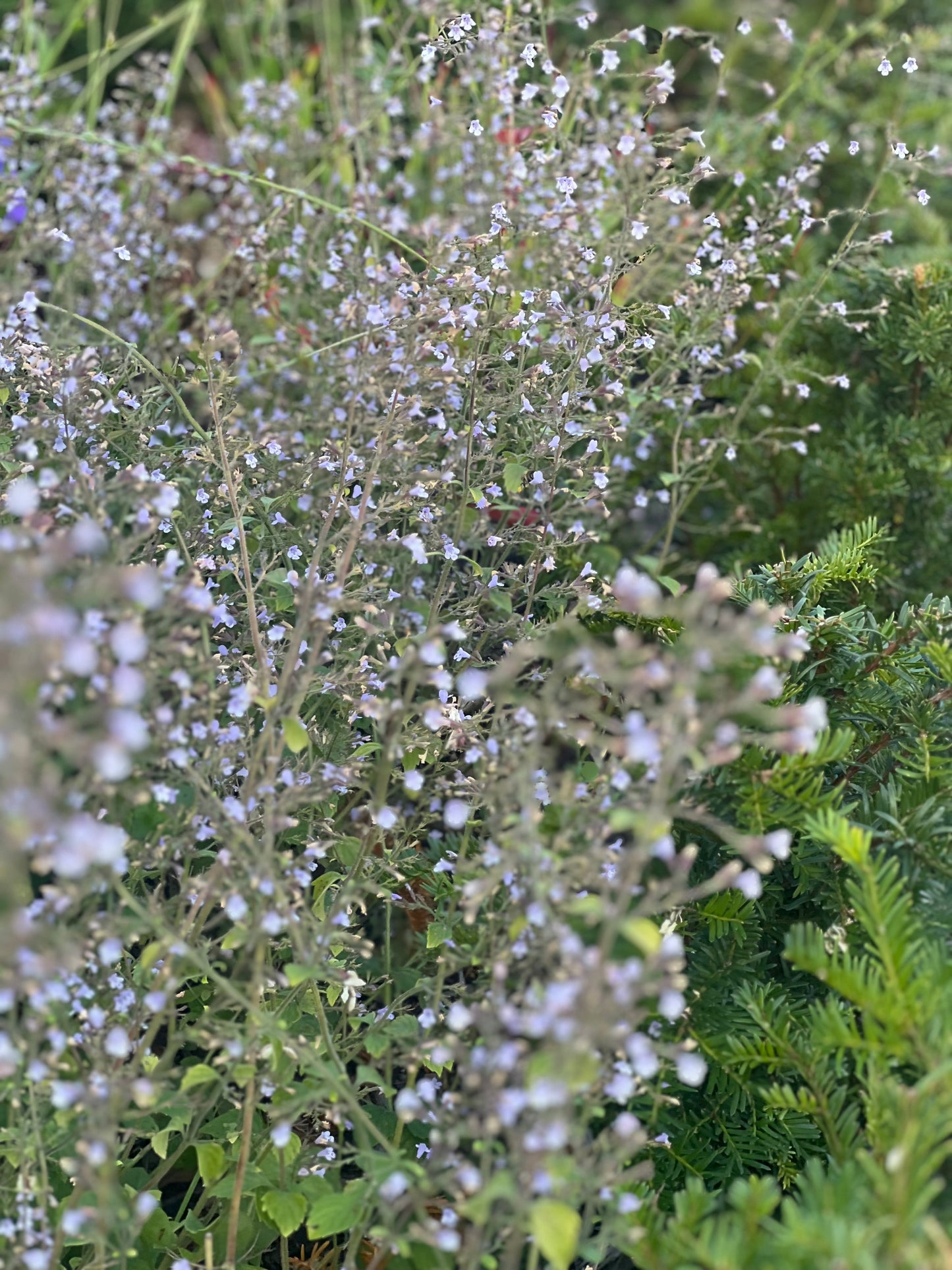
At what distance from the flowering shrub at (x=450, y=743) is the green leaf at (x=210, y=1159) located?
0.09 feet

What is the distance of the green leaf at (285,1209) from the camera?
123 cm

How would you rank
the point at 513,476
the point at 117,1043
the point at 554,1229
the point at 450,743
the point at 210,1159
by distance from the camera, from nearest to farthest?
the point at 554,1229, the point at 117,1043, the point at 210,1159, the point at 450,743, the point at 513,476

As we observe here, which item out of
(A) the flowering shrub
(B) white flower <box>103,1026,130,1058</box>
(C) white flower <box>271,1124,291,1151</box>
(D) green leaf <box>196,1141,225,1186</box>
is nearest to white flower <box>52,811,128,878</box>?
(A) the flowering shrub

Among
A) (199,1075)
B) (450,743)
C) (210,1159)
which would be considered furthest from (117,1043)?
(450,743)

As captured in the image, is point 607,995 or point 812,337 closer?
point 607,995

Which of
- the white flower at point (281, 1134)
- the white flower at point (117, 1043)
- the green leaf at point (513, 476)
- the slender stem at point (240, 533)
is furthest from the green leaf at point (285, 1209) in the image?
the green leaf at point (513, 476)

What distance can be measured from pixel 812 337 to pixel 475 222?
806 mm

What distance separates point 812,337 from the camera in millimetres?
2477

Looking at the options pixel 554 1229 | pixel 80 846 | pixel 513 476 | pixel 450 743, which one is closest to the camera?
pixel 80 846

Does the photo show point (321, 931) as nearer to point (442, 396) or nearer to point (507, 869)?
point (507, 869)

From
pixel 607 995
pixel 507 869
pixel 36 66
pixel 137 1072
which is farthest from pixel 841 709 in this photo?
pixel 36 66

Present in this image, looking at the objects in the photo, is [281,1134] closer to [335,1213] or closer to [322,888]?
[335,1213]

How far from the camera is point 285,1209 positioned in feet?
4.09

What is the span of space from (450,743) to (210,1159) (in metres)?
0.52
